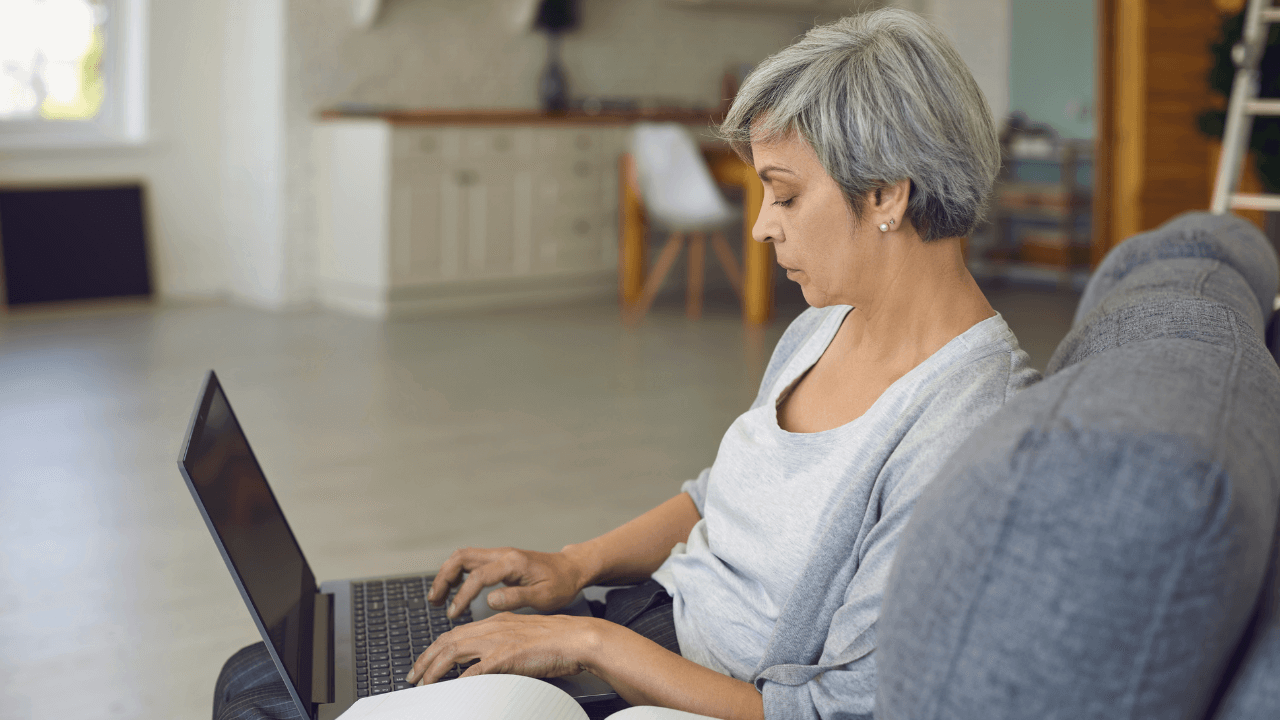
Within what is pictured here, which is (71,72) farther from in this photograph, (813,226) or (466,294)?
(813,226)

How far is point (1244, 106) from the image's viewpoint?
2.84 meters

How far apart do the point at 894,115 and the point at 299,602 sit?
798 mm

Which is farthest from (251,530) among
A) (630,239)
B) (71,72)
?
(71,72)

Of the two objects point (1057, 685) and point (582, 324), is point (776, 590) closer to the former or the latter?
point (1057, 685)

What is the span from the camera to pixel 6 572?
256 centimetres

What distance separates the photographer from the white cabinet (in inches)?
232

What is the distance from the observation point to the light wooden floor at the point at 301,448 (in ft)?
7.60

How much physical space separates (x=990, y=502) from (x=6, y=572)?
102 inches

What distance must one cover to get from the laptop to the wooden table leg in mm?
5152

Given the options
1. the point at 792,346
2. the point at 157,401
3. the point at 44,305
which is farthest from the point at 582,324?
the point at 792,346

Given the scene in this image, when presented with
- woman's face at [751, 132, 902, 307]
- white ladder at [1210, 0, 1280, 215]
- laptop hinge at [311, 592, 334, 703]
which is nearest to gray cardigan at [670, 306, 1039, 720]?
woman's face at [751, 132, 902, 307]

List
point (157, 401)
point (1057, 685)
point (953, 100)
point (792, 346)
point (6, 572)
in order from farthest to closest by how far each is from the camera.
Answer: point (157, 401) → point (6, 572) → point (792, 346) → point (953, 100) → point (1057, 685)

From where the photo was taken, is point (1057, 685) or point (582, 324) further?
point (582, 324)

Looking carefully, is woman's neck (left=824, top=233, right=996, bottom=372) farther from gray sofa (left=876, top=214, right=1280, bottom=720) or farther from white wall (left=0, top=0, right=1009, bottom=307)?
white wall (left=0, top=0, right=1009, bottom=307)
